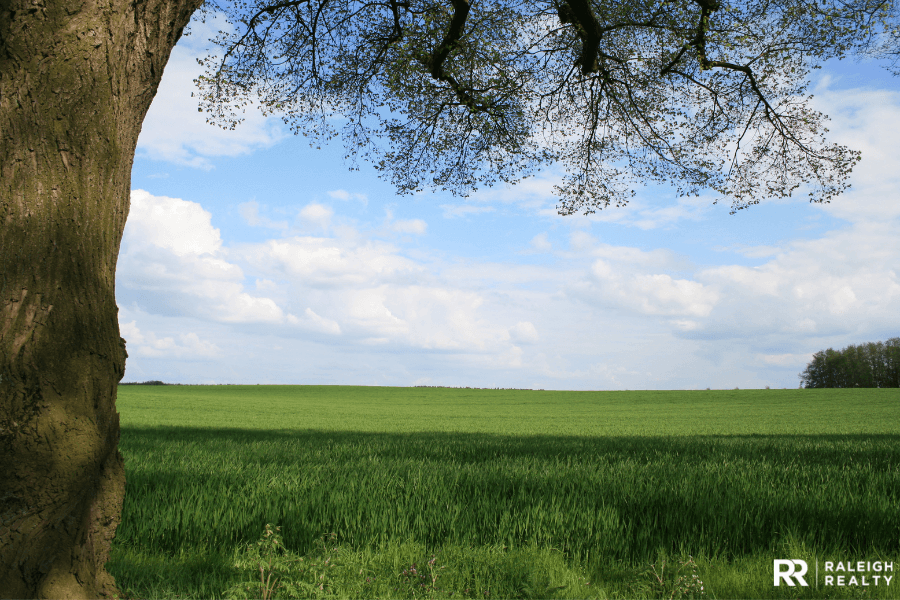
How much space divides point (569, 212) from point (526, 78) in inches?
148

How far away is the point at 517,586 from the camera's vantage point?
3488mm

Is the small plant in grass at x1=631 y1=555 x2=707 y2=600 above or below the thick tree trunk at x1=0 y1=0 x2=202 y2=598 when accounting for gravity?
below

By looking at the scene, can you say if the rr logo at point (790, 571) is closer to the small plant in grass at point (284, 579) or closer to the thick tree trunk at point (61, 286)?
the small plant in grass at point (284, 579)

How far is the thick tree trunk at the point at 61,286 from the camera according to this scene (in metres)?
2.95

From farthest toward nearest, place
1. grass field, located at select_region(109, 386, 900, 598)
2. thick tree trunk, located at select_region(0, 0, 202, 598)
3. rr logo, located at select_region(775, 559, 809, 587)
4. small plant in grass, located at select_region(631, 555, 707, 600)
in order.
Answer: rr logo, located at select_region(775, 559, 809, 587)
grass field, located at select_region(109, 386, 900, 598)
small plant in grass, located at select_region(631, 555, 707, 600)
thick tree trunk, located at select_region(0, 0, 202, 598)

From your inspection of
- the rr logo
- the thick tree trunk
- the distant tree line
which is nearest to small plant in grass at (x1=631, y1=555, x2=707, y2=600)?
the rr logo

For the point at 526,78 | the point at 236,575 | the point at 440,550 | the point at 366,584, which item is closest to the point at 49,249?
the point at 236,575

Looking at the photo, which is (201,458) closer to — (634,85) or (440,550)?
(440,550)

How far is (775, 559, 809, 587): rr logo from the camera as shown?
3.66 m

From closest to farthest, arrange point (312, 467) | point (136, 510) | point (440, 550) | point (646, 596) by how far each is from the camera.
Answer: point (646, 596)
point (440, 550)
point (136, 510)
point (312, 467)

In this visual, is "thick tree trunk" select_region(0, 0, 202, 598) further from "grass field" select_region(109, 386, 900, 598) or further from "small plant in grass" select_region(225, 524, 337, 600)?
"small plant in grass" select_region(225, 524, 337, 600)

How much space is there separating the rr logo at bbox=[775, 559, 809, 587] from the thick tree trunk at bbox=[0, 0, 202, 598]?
4.51 metres

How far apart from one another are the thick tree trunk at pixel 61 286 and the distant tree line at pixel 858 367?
107m

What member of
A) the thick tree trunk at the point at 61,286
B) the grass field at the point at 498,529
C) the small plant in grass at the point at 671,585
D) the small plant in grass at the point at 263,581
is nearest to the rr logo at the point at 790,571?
the grass field at the point at 498,529
